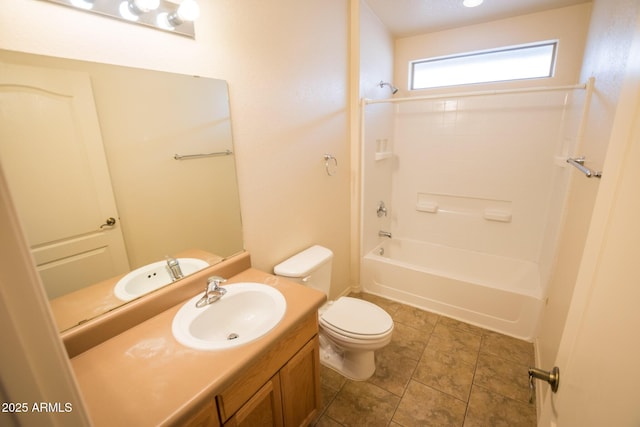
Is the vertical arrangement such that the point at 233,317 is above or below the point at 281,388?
above

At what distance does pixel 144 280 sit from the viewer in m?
1.16

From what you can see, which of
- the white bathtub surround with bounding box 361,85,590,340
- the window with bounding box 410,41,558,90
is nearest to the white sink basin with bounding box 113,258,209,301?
the white bathtub surround with bounding box 361,85,590,340

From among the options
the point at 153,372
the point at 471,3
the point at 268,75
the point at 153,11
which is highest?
the point at 471,3

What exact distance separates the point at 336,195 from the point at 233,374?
5.38 ft

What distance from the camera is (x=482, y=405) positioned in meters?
1.60

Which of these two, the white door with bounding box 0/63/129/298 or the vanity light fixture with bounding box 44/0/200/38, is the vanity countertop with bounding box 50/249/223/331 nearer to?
the white door with bounding box 0/63/129/298

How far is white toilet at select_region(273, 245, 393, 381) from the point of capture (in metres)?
1.63

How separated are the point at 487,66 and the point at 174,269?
3.10m

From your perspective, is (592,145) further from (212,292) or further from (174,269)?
(174,269)

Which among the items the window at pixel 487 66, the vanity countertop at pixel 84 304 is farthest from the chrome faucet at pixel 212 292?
the window at pixel 487 66

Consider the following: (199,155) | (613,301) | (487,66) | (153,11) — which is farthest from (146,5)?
(487,66)

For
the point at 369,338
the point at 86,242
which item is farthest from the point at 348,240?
the point at 86,242

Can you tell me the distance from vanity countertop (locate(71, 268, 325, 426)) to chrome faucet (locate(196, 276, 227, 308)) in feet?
0.48

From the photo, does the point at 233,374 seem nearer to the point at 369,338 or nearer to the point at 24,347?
the point at 24,347
